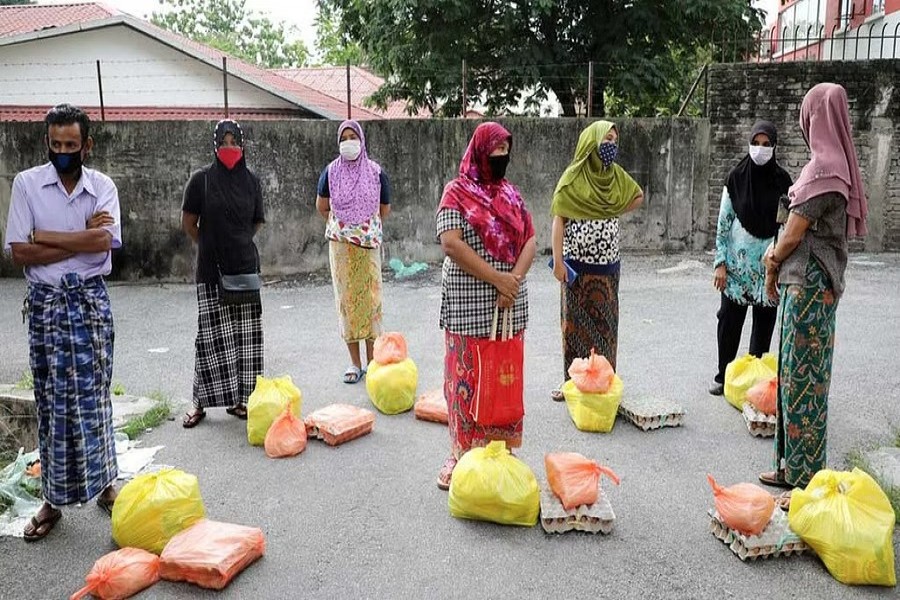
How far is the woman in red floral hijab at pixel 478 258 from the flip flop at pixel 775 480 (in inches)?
51.7

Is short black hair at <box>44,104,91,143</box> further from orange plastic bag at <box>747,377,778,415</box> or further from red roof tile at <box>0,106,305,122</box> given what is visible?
red roof tile at <box>0,106,305,122</box>

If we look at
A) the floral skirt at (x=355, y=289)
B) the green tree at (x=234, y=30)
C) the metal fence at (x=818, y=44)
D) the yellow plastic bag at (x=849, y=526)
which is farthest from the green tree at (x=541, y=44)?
the green tree at (x=234, y=30)

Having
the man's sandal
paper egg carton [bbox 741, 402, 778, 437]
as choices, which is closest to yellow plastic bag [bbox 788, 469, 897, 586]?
paper egg carton [bbox 741, 402, 778, 437]

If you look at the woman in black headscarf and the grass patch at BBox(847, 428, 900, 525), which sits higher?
the woman in black headscarf

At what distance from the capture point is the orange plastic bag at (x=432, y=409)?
4715 millimetres

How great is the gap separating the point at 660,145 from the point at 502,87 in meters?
3.01

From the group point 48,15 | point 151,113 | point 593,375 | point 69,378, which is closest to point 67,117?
point 69,378

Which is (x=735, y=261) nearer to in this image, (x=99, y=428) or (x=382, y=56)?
(x=99, y=428)

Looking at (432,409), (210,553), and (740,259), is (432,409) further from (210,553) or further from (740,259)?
(740,259)

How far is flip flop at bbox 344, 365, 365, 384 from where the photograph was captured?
5.55 m

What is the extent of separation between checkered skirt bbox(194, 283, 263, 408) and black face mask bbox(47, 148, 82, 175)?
133 centimetres

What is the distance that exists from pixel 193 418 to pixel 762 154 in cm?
395

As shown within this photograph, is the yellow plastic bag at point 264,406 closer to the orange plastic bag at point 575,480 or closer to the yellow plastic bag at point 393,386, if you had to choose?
the yellow plastic bag at point 393,386

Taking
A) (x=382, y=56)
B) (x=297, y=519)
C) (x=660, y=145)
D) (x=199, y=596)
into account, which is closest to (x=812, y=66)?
(x=660, y=145)
